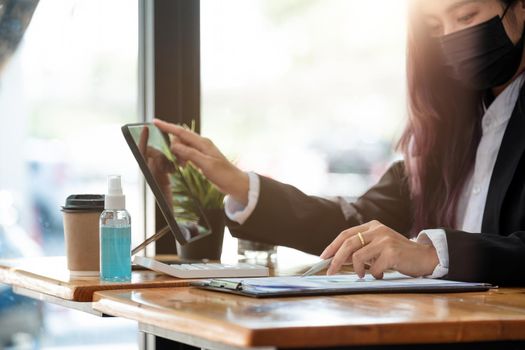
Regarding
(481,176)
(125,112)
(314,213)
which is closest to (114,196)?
(314,213)

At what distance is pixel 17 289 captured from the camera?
6.39ft

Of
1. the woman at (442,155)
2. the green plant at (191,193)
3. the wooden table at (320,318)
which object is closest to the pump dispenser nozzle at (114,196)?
the wooden table at (320,318)

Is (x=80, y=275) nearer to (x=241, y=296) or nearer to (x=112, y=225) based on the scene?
(x=112, y=225)

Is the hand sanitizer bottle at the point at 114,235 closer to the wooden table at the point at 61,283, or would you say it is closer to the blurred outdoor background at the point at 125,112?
the wooden table at the point at 61,283

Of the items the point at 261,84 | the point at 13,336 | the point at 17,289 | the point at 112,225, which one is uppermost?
the point at 261,84

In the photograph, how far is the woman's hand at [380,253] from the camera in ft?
5.22

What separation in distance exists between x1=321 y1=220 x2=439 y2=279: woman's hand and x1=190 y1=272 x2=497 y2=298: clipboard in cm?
2

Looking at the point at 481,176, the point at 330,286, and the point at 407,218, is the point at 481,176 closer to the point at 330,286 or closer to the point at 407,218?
the point at 407,218

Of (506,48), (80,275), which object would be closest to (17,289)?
(80,275)

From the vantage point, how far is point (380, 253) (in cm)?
160

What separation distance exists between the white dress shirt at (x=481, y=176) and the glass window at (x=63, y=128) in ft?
1.75

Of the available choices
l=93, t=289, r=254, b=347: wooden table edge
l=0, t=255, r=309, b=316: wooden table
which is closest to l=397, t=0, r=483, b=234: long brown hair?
l=0, t=255, r=309, b=316: wooden table

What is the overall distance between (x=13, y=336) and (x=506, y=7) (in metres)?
1.52

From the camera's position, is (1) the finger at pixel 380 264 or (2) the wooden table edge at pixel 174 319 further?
(1) the finger at pixel 380 264
